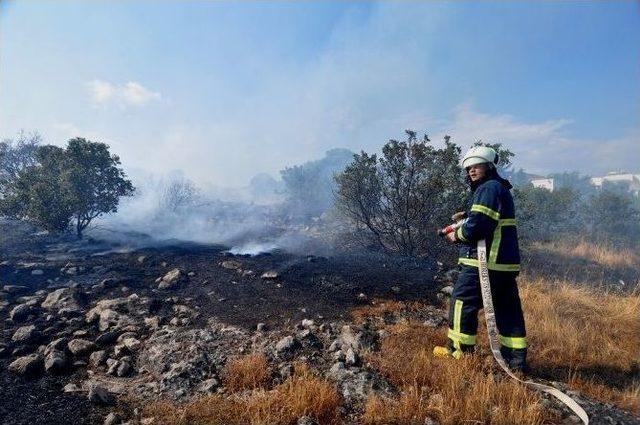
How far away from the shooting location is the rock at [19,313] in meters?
4.57

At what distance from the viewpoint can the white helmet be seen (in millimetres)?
3490

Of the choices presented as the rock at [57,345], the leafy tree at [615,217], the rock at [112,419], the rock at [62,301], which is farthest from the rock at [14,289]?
the leafy tree at [615,217]

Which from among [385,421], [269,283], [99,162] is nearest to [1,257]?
[99,162]

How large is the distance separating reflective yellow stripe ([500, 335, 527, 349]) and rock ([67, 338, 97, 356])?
4.23 m

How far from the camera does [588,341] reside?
4.06 m

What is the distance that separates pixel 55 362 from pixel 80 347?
35 cm

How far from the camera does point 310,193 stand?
2669cm

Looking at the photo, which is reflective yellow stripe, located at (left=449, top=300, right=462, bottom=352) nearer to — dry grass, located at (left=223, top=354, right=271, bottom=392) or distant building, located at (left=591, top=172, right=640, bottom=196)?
dry grass, located at (left=223, top=354, right=271, bottom=392)

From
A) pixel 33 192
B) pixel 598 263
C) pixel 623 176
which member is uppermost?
pixel 623 176

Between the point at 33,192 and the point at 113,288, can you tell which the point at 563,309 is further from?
the point at 33,192

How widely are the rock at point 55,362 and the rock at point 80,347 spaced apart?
0.17 meters

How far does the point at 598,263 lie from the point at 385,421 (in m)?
12.1

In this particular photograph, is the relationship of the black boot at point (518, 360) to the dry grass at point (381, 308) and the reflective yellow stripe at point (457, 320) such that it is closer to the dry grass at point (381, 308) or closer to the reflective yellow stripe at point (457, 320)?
the reflective yellow stripe at point (457, 320)

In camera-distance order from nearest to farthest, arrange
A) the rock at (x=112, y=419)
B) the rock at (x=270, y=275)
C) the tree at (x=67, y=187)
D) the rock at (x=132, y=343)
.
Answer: the rock at (x=112, y=419) < the rock at (x=132, y=343) < the rock at (x=270, y=275) < the tree at (x=67, y=187)
